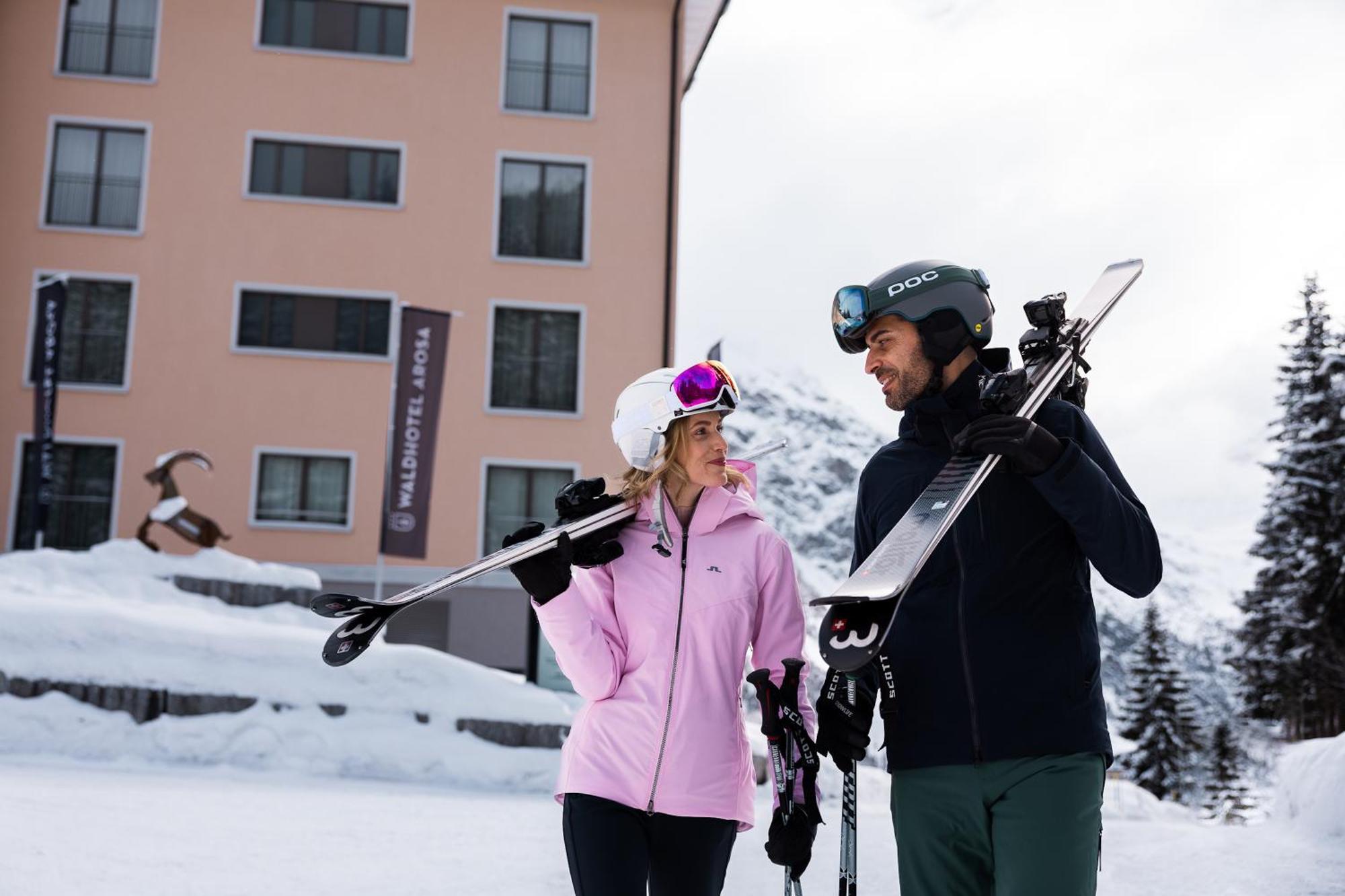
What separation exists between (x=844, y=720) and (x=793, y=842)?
39 cm

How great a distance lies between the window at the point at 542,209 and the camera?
2508cm

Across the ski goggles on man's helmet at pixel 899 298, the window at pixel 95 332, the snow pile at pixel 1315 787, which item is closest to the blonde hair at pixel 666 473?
the ski goggles on man's helmet at pixel 899 298

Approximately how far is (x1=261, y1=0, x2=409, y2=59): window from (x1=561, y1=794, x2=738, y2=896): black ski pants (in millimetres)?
24349

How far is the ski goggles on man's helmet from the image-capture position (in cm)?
309

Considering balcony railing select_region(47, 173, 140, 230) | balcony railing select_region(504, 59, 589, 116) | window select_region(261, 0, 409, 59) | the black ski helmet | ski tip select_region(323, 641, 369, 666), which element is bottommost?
ski tip select_region(323, 641, 369, 666)

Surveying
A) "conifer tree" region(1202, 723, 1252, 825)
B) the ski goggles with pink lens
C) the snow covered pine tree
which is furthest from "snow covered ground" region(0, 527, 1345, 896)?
"conifer tree" region(1202, 723, 1252, 825)

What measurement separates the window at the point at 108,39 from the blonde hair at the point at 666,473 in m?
24.5

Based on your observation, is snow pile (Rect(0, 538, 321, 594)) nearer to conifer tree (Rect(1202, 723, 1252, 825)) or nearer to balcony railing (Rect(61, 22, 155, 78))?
balcony railing (Rect(61, 22, 155, 78))

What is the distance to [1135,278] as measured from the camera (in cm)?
355

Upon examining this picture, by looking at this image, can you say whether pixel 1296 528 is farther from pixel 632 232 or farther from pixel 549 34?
pixel 549 34

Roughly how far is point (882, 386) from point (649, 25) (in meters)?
24.5

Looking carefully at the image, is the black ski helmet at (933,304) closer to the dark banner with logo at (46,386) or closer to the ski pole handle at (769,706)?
the ski pole handle at (769,706)

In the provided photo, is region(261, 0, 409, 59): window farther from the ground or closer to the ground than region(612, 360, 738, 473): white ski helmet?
farther from the ground

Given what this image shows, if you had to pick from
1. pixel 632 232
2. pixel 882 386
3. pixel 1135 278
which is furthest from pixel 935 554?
pixel 632 232
